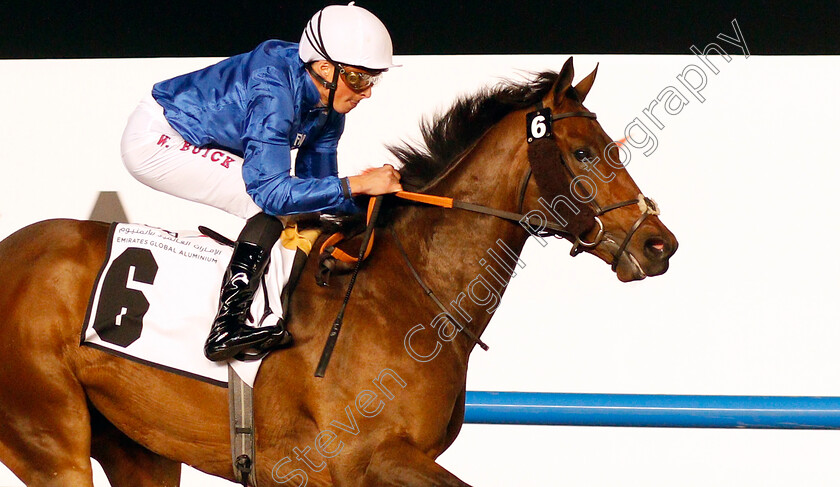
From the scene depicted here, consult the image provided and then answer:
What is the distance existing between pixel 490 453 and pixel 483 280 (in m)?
1.52

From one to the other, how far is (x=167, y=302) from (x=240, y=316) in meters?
0.26

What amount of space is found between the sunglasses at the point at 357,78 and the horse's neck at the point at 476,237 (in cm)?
35

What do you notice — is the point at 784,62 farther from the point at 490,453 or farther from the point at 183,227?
the point at 183,227

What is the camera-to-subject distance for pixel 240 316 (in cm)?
198

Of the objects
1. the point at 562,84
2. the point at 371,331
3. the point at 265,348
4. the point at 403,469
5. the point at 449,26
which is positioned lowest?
the point at 403,469

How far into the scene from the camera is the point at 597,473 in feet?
10.8

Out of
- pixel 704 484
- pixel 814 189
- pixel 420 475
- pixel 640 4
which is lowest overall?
pixel 420 475

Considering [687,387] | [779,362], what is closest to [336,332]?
[687,387]

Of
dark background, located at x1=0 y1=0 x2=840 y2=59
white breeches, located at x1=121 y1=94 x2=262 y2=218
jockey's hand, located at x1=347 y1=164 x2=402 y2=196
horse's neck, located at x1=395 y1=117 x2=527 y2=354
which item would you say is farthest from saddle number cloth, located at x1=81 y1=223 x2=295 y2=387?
dark background, located at x1=0 y1=0 x2=840 y2=59

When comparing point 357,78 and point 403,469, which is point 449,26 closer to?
point 357,78

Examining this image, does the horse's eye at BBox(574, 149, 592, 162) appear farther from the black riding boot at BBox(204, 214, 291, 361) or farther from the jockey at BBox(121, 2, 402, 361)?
the black riding boot at BBox(204, 214, 291, 361)

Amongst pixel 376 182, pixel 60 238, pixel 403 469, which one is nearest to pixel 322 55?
pixel 376 182

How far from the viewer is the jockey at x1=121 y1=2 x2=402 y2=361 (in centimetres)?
197

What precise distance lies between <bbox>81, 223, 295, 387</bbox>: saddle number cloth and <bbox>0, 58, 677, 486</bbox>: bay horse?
0.17 ft
